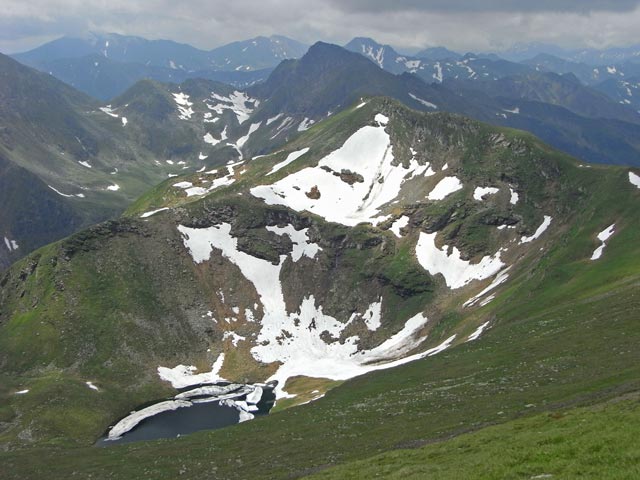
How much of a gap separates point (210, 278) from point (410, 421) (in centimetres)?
13593

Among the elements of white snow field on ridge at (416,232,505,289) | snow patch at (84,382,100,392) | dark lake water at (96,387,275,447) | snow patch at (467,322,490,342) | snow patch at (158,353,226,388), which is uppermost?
white snow field on ridge at (416,232,505,289)

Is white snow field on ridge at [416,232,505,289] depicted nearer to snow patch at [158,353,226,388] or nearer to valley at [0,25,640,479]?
valley at [0,25,640,479]

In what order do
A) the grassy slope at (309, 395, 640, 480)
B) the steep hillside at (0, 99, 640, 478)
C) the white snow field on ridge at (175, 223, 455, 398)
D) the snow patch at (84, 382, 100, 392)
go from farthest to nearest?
1. the white snow field on ridge at (175, 223, 455, 398)
2. the snow patch at (84, 382, 100, 392)
3. the steep hillside at (0, 99, 640, 478)
4. the grassy slope at (309, 395, 640, 480)

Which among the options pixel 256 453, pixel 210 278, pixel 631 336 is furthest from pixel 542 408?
pixel 210 278

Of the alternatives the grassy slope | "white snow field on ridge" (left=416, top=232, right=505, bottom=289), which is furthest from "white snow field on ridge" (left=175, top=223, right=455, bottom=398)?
the grassy slope

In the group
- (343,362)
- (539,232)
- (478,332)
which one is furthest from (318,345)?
(539,232)

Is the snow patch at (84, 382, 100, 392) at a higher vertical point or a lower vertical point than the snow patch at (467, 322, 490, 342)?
higher

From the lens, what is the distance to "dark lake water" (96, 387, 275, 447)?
131 metres

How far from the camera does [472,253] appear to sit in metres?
198

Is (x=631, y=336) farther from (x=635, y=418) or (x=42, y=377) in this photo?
(x=42, y=377)

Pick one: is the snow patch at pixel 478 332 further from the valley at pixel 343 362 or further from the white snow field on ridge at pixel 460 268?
the white snow field on ridge at pixel 460 268

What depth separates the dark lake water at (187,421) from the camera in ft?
429

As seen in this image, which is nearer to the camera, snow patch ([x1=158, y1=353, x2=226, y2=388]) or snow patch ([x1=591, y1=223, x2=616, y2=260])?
snow patch ([x1=591, y1=223, x2=616, y2=260])

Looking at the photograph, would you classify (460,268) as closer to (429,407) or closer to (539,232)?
(539,232)
